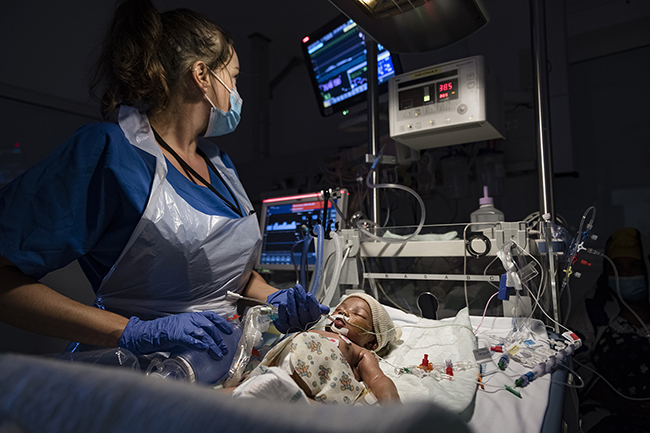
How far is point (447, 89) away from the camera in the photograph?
1653mm

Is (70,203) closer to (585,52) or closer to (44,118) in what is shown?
(44,118)

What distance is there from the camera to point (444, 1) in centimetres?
133

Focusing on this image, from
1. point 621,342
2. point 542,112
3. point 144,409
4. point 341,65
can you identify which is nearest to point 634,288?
point 621,342

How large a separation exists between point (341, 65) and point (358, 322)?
6.26 feet

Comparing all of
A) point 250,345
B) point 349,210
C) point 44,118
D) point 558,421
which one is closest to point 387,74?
point 349,210

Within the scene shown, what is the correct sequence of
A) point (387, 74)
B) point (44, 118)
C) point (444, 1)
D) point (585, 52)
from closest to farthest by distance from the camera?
point (444, 1)
point (387, 74)
point (585, 52)
point (44, 118)

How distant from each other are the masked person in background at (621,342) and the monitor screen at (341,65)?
1673 millimetres

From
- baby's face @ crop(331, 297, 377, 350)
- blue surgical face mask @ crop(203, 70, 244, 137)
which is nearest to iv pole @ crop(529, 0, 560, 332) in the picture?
baby's face @ crop(331, 297, 377, 350)

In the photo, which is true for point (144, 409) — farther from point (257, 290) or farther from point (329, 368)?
point (257, 290)

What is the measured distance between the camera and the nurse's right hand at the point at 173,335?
87 centimetres

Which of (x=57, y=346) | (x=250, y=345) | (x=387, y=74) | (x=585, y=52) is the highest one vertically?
(x=585, y=52)

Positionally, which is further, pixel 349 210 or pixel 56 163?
pixel 349 210

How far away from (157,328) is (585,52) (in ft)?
10.1

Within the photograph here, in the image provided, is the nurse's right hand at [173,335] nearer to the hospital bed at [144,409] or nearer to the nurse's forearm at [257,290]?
the nurse's forearm at [257,290]
